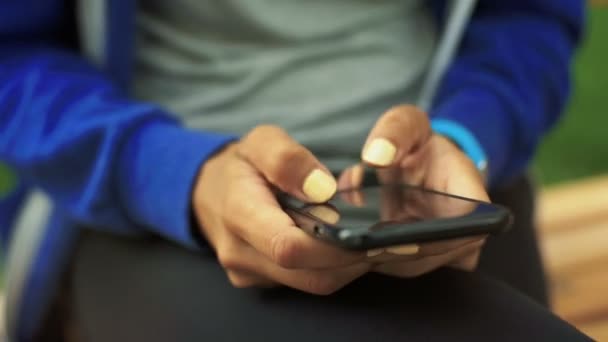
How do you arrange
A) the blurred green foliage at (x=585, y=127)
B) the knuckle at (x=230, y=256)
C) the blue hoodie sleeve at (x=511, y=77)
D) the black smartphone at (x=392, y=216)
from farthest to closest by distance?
1. the blurred green foliage at (x=585, y=127)
2. the blue hoodie sleeve at (x=511, y=77)
3. the knuckle at (x=230, y=256)
4. the black smartphone at (x=392, y=216)

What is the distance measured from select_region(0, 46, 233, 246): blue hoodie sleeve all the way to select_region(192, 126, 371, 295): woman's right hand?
34 millimetres

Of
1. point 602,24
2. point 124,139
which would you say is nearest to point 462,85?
point 124,139

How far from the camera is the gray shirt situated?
0.56 m

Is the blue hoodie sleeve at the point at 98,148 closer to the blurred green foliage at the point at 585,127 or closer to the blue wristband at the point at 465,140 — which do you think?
the blue wristband at the point at 465,140

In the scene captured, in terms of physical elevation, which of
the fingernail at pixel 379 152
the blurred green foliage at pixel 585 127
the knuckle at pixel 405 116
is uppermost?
the knuckle at pixel 405 116

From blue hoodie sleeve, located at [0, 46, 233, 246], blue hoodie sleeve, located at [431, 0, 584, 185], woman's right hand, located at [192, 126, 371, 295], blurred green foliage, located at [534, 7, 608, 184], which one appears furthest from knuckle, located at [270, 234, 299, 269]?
blurred green foliage, located at [534, 7, 608, 184]

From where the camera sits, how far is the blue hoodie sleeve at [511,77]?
21.6 inches

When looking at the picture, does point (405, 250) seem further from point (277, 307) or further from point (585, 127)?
point (585, 127)

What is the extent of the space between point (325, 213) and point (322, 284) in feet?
0.12

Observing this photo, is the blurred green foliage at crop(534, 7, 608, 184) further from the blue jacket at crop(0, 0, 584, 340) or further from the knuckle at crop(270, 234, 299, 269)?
the knuckle at crop(270, 234, 299, 269)

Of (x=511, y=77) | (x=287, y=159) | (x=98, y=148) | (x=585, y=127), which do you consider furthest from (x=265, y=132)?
(x=585, y=127)

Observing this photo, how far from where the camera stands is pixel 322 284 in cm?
37

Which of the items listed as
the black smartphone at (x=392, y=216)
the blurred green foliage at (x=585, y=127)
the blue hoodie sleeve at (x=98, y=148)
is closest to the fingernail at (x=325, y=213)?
the black smartphone at (x=392, y=216)

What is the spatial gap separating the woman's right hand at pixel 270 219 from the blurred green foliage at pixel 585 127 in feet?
3.20
